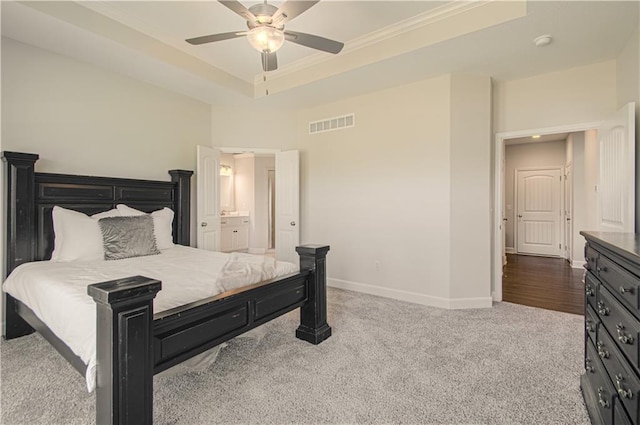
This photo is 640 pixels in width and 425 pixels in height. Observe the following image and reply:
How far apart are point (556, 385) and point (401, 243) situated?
220cm

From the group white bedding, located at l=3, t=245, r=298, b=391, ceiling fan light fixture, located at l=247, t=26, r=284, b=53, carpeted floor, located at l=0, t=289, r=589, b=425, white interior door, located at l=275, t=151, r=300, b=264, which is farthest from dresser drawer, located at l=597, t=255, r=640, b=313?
white interior door, located at l=275, t=151, r=300, b=264

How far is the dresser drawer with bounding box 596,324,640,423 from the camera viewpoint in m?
1.14

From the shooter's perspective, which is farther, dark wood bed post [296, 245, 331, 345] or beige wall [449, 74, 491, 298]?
beige wall [449, 74, 491, 298]

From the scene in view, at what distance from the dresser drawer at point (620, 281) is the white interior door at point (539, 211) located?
6.72 metres

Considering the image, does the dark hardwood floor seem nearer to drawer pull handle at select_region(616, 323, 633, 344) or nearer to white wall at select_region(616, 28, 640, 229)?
white wall at select_region(616, 28, 640, 229)

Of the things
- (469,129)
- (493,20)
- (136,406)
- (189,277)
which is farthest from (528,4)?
(136,406)

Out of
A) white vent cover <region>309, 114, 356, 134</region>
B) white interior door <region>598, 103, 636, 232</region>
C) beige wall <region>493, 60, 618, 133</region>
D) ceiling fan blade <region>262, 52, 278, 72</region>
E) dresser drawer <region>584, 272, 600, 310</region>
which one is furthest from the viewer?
white vent cover <region>309, 114, 356, 134</region>

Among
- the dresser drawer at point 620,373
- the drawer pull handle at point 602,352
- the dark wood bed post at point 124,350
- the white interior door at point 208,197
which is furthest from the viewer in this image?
the white interior door at point 208,197

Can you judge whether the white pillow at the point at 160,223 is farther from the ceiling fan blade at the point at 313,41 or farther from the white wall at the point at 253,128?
the ceiling fan blade at the point at 313,41

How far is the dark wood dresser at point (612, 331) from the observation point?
1.17 m

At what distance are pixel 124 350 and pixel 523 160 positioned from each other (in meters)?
8.58

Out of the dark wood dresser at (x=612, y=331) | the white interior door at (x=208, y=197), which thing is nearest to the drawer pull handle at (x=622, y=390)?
the dark wood dresser at (x=612, y=331)

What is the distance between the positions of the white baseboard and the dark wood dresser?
68.4 inches

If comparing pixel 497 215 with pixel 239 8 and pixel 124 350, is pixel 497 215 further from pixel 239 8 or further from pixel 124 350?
pixel 124 350
